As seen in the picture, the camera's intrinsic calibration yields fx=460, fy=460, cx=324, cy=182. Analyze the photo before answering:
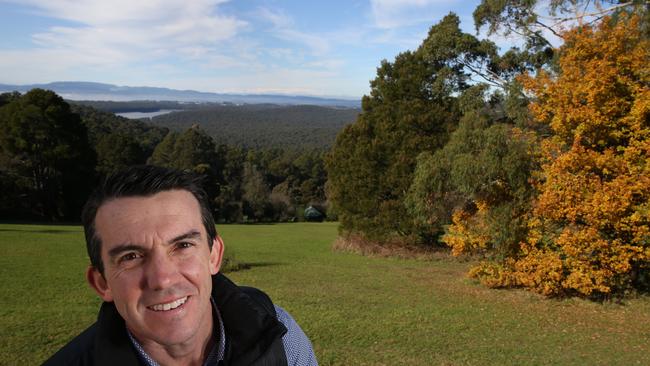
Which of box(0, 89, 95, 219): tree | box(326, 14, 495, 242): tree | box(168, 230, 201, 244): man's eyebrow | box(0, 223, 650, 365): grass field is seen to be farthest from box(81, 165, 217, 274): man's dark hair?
box(0, 89, 95, 219): tree

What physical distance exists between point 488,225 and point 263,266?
396 inches

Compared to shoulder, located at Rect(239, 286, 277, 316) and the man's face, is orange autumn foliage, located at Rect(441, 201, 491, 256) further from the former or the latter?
the man's face

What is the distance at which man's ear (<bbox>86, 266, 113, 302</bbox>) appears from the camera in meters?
1.85

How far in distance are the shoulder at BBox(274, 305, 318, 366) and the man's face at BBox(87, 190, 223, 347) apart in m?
0.45

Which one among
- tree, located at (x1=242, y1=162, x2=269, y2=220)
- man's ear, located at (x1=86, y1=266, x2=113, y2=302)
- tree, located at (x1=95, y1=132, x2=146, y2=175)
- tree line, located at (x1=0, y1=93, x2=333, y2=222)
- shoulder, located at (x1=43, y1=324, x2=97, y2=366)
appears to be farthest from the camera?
tree, located at (x1=242, y1=162, x2=269, y2=220)

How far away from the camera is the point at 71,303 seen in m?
11.5

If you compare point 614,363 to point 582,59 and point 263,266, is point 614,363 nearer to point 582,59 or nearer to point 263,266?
point 582,59

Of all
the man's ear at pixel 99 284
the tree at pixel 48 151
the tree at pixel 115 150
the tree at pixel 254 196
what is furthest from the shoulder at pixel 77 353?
the tree at pixel 254 196

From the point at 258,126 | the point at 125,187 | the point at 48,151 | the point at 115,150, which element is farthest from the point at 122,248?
the point at 258,126

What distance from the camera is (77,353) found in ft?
5.51

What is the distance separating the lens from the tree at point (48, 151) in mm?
34594

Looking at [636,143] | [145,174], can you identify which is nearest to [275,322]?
[145,174]

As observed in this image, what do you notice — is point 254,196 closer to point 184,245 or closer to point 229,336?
point 229,336

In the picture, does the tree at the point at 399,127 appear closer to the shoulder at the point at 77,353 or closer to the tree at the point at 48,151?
the shoulder at the point at 77,353
